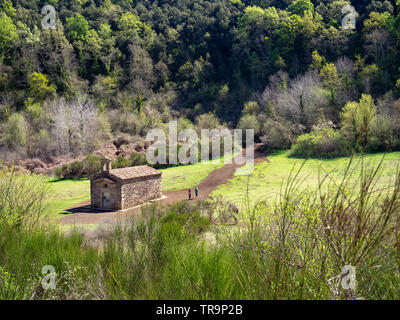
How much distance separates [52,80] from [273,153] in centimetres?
4086

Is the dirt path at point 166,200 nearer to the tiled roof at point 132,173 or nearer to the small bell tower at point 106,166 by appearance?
the tiled roof at point 132,173

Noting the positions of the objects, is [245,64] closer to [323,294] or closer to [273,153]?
[273,153]

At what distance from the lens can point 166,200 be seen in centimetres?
2083

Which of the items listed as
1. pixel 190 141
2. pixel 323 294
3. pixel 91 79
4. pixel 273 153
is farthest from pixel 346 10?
pixel 323 294

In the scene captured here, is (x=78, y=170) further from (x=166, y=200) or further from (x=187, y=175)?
(x=166, y=200)

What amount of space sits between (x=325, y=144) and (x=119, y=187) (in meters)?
19.7

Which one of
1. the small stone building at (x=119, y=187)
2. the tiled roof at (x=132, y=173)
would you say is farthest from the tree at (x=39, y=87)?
the tiled roof at (x=132, y=173)

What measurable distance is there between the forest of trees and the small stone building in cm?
1610

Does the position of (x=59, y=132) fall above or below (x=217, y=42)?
below

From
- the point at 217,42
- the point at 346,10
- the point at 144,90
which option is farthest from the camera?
the point at 217,42

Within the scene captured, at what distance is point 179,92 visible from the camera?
54938 millimetres

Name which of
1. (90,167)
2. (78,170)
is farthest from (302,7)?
(78,170)

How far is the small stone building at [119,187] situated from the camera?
62.6ft

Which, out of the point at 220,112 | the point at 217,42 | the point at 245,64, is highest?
the point at 217,42
